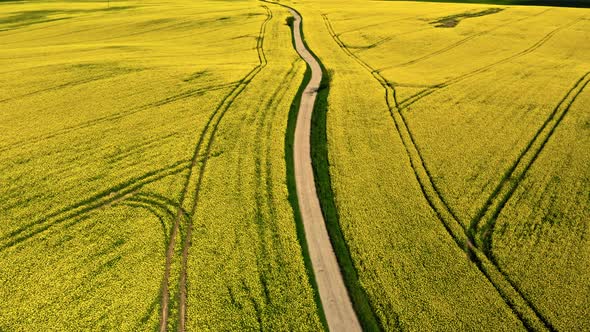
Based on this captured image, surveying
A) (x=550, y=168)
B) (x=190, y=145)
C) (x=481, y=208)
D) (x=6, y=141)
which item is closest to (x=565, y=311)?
(x=481, y=208)

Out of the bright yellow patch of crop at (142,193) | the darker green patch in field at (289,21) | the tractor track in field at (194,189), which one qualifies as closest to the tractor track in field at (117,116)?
the bright yellow patch of crop at (142,193)

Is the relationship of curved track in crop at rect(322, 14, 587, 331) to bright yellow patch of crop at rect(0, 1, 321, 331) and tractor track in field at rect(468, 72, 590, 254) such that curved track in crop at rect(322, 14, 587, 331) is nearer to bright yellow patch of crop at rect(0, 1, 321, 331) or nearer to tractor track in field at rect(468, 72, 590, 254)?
tractor track in field at rect(468, 72, 590, 254)

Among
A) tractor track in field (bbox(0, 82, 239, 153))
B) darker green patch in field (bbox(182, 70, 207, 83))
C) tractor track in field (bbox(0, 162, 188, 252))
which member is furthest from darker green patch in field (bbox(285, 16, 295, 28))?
tractor track in field (bbox(0, 162, 188, 252))

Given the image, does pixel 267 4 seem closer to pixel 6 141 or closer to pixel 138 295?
pixel 6 141

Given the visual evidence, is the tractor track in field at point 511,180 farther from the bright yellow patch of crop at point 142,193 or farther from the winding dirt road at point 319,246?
the bright yellow patch of crop at point 142,193

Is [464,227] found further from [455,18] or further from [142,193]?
[455,18]

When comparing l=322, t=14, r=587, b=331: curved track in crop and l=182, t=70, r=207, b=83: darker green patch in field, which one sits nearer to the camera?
l=322, t=14, r=587, b=331: curved track in crop
